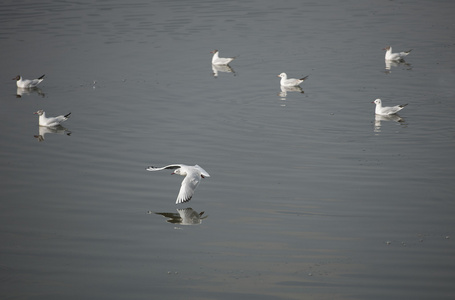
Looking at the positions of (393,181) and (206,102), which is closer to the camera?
(393,181)

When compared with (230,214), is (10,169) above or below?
above

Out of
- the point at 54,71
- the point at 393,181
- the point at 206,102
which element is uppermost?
the point at 54,71

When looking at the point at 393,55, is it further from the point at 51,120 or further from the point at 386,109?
the point at 51,120

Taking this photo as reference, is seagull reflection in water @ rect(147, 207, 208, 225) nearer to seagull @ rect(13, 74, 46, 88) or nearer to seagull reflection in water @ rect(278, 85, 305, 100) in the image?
seagull reflection in water @ rect(278, 85, 305, 100)

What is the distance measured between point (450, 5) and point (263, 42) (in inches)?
700

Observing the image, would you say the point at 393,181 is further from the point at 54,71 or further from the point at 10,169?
the point at 54,71

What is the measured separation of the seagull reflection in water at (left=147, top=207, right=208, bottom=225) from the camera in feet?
39.0

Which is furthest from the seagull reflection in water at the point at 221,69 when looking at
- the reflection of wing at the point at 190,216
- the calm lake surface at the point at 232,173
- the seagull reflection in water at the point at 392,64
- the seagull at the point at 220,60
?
the reflection of wing at the point at 190,216

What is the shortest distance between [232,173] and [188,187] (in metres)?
2.11

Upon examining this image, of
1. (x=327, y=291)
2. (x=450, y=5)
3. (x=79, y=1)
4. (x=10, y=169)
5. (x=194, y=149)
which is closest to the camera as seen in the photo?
(x=327, y=291)

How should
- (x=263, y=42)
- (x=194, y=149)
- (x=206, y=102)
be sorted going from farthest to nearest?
(x=263, y=42), (x=206, y=102), (x=194, y=149)

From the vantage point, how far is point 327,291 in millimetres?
9102

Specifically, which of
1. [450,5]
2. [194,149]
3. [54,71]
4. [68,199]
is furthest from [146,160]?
[450,5]

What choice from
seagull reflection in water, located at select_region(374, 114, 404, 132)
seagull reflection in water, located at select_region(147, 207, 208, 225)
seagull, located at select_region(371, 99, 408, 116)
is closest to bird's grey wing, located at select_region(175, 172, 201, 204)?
seagull reflection in water, located at select_region(147, 207, 208, 225)
